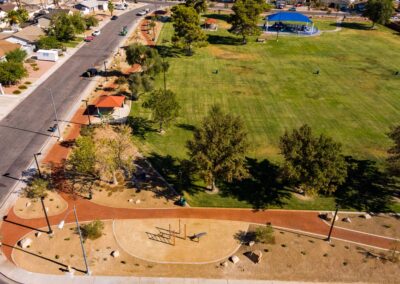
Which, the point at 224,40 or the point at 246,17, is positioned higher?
the point at 246,17

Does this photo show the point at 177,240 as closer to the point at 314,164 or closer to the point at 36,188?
the point at 314,164

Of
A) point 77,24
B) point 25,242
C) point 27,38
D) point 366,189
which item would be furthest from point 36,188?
point 77,24

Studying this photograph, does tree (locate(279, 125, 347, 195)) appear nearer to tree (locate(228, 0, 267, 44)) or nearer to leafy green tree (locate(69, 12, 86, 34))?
tree (locate(228, 0, 267, 44))

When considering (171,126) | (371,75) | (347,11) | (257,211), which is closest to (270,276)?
(257,211)

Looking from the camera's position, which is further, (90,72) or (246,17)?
(246,17)

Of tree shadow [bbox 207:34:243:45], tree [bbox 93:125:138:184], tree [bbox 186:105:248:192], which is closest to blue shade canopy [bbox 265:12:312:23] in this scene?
tree shadow [bbox 207:34:243:45]

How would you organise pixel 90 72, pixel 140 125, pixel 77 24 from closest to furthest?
1. pixel 140 125
2. pixel 90 72
3. pixel 77 24
